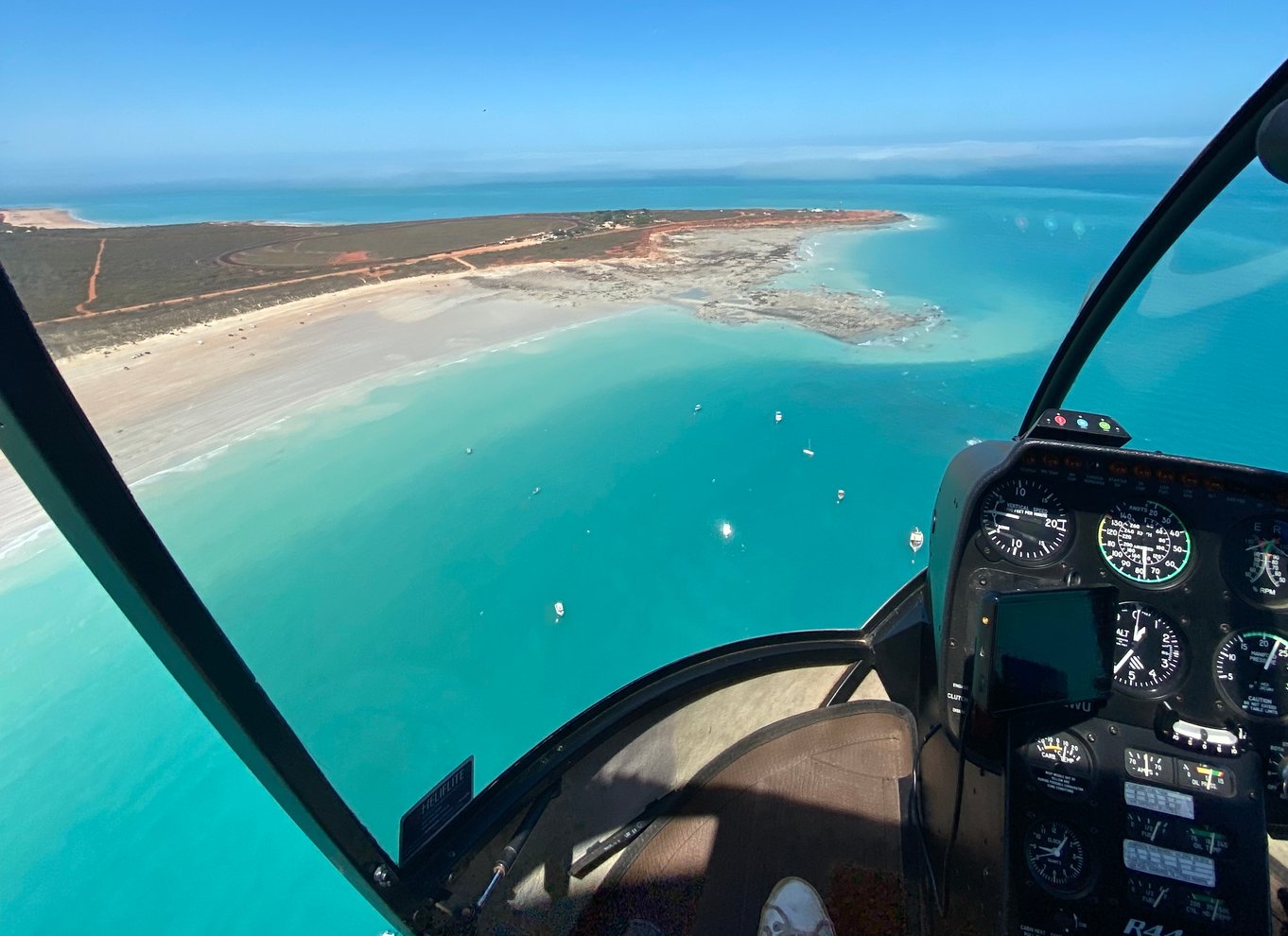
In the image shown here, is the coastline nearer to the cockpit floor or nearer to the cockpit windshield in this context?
the cockpit floor

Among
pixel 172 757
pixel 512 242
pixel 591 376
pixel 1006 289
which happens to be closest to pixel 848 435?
pixel 591 376

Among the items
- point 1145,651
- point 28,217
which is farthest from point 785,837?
point 28,217

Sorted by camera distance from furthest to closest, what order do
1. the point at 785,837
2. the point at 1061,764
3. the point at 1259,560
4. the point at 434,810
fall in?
the point at 785,837 < the point at 434,810 < the point at 1259,560 < the point at 1061,764

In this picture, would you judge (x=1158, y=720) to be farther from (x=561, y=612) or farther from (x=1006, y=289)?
(x=1006, y=289)

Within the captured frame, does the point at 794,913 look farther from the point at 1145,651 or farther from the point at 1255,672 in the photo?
the point at 1255,672

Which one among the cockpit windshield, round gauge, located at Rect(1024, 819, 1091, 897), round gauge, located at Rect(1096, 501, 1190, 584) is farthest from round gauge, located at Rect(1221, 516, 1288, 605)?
the cockpit windshield

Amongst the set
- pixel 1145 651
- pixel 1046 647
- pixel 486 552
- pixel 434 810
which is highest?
pixel 1046 647
